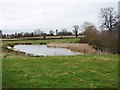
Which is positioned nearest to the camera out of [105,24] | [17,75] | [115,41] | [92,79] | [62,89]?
[62,89]

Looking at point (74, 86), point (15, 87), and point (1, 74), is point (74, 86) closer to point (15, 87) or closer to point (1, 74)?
point (15, 87)

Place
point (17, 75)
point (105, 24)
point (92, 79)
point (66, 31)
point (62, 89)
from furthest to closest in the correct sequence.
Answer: point (66, 31)
point (105, 24)
point (17, 75)
point (92, 79)
point (62, 89)

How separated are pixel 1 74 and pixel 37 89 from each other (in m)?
2.79

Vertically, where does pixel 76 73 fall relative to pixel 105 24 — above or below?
below

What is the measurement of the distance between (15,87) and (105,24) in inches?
1620

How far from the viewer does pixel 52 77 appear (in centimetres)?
902

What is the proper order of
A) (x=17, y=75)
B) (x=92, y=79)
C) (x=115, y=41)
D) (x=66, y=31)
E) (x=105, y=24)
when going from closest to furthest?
(x=92, y=79) < (x=17, y=75) < (x=115, y=41) < (x=105, y=24) < (x=66, y=31)

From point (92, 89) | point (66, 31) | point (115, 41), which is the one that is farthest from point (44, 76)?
point (66, 31)

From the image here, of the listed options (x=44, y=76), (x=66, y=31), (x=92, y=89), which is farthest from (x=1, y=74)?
(x=66, y=31)

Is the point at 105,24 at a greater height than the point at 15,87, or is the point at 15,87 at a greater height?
the point at 105,24

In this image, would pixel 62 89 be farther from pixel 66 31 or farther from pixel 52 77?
pixel 66 31

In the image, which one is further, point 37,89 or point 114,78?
point 114,78

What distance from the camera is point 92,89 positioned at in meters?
7.39

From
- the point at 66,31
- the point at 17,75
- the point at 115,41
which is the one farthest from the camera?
the point at 66,31
